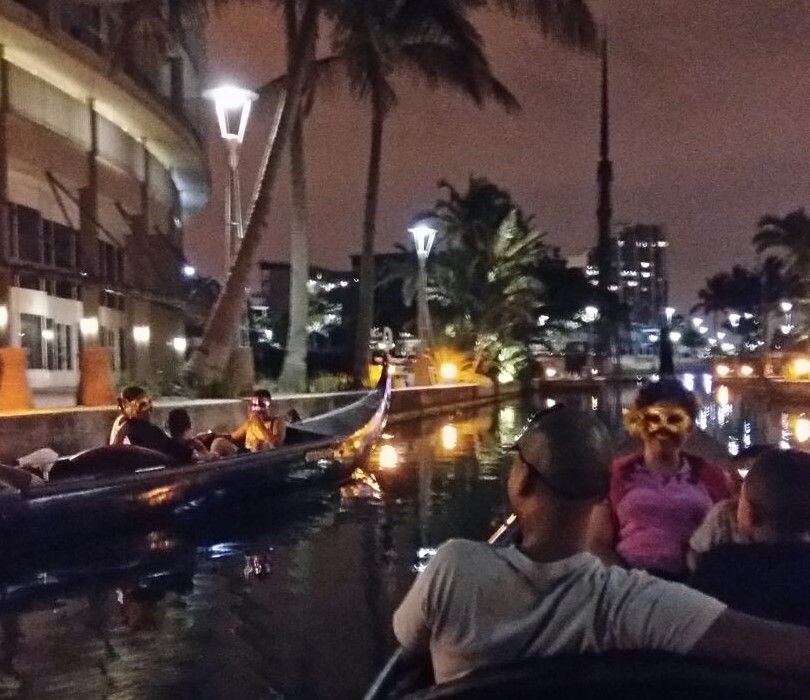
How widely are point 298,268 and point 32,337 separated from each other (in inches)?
239

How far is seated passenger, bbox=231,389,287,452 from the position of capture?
579 inches

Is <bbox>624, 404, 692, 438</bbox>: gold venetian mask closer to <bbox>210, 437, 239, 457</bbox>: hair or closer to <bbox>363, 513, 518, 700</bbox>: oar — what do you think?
<bbox>363, 513, 518, 700</bbox>: oar

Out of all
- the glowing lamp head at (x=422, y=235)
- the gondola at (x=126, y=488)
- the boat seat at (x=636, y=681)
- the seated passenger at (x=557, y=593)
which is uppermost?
the glowing lamp head at (x=422, y=235)

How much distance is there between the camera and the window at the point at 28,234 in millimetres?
25542

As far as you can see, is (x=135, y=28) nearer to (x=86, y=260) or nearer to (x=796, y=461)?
(x=86, y=260)

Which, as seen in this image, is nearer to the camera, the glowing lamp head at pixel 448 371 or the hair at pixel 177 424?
the hair at pixel 177 424

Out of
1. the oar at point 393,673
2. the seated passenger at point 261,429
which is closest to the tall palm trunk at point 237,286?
the seated passenger at point 261,429

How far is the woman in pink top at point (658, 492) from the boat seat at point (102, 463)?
21.8ft

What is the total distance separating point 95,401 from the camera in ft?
63.6

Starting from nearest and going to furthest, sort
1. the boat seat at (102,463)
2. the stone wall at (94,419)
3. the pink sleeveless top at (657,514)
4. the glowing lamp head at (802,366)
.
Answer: the pink sleeveless top at (657,514)
the boat seat at (102,463)
the stone wall at (94,419)
the glowing lamp head at (802,366)

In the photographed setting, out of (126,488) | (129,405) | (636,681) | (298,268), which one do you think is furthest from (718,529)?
(298,268)

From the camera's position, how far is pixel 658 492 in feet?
16.2

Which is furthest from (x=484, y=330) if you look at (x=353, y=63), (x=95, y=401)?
(x=95, y=401)

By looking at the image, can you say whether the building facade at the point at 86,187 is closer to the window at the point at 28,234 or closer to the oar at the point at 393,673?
the window at the point at 28,234
